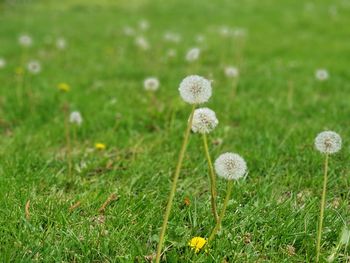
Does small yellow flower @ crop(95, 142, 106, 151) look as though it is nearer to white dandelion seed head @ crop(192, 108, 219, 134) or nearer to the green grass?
the green grass

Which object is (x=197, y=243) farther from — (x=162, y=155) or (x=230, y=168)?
(x=162, y=155)

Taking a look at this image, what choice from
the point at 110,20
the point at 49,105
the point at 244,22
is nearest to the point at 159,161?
the point at 49,105

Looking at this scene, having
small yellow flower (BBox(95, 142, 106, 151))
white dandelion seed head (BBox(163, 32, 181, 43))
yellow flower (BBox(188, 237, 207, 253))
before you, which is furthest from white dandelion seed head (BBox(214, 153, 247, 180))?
white dandelion seed head (BBox(163, 32, 181, 43))

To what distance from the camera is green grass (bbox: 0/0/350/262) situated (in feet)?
9.00

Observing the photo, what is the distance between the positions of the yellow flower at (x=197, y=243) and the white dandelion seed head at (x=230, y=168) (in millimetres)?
351

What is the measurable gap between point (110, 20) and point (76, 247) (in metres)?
12.6

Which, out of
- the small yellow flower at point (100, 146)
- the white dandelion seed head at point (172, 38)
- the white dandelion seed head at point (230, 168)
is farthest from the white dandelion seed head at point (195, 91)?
the white dandelion seed head at point (172, 38)

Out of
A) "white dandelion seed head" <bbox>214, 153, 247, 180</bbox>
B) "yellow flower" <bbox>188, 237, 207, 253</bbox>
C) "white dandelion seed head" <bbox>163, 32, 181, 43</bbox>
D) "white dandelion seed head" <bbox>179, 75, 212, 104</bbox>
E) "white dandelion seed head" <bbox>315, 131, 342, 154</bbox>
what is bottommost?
"white dandelion seed head" <bbox>163, 32, 181, 43</bbox>

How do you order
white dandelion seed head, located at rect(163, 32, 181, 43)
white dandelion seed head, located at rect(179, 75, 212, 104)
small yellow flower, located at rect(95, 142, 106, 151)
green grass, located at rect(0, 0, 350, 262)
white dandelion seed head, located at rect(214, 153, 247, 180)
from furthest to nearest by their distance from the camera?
white dandelion seed head, located at rect(163, 32, 181, 43) < small yellow flower, located at rect(95, 142, 106, 151) < green grass, located at rect(0, 0, 350, 262) < white dandelion seed head, located at rect(214, 153, 247, 180) < white dandelion seed head, located at rect(179, 75, 212, 104)

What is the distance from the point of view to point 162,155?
4062mm

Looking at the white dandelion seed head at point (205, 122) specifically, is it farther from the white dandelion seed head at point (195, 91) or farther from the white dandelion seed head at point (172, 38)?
the white dandelion seed head at point (172, 38)

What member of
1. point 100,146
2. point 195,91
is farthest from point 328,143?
point 100,146

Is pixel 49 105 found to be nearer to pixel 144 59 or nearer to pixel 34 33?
pixel 144 59

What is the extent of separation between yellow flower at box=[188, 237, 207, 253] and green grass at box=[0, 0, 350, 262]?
33 millimetres
